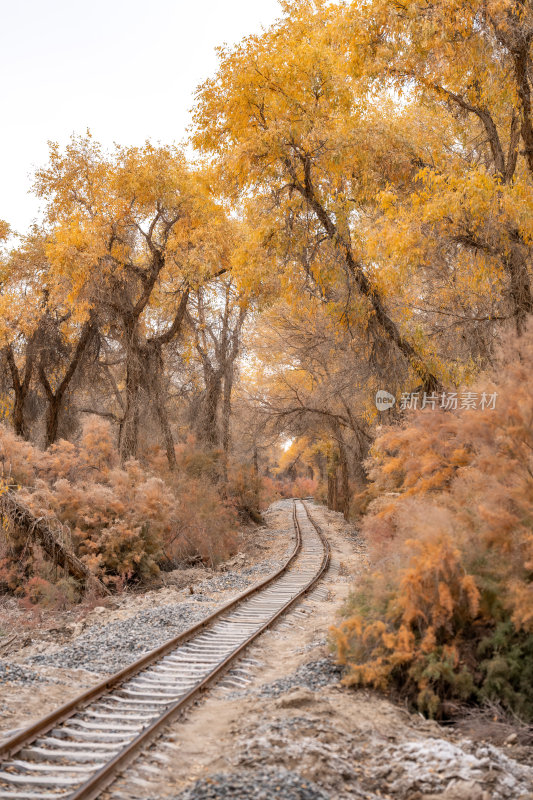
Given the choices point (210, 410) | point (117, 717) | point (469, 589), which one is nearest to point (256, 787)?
point (117, 717)

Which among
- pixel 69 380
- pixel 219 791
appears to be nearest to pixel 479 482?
pixel 219 791

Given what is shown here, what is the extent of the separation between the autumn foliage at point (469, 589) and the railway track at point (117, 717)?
80.6 inches

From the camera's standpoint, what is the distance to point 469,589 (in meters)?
6.90

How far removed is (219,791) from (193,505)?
1748 centimetres

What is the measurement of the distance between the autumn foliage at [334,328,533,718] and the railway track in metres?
2.05

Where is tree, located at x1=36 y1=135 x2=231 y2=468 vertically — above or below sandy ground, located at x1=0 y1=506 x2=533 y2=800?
above

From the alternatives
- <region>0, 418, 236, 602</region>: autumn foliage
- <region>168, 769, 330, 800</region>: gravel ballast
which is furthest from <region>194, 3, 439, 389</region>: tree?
<region>168, 769, 330, 800</region>: gravel ballast

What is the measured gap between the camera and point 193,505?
22.3m

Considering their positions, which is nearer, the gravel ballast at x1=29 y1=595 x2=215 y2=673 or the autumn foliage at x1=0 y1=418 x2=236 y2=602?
the gravel ballast at x1=29 y1=595 x2=215 y2=673

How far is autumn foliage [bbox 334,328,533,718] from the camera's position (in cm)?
667

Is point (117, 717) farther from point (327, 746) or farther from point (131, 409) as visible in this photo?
point (131, 409)

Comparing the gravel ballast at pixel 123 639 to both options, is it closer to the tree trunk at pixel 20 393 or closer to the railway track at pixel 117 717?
the railway track at pixel 117 717

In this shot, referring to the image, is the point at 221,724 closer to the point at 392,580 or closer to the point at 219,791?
the point at 219,791

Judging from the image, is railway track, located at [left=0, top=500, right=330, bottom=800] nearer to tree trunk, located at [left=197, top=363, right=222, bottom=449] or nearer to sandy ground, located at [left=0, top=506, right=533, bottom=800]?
sandy ground, located at [left=0, top=506, right=533, bottom=800]
